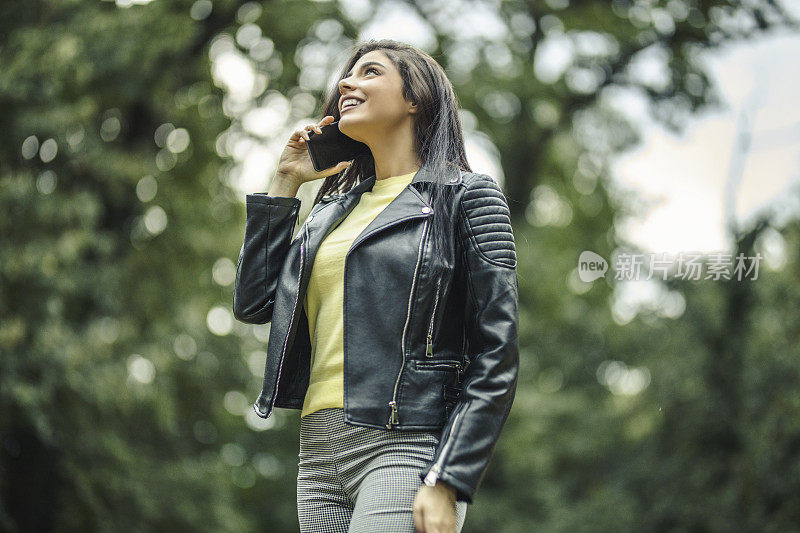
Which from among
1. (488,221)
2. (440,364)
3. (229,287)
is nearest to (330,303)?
(440,364)

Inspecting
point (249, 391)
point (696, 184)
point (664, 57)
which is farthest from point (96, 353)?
point (664, 57)

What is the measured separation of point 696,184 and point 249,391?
6.59m

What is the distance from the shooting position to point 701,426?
10.5 m

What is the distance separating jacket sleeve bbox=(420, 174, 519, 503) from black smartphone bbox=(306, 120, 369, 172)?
463 millimetres

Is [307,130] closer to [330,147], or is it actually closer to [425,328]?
[330,147]

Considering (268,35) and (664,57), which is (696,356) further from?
(268,35)

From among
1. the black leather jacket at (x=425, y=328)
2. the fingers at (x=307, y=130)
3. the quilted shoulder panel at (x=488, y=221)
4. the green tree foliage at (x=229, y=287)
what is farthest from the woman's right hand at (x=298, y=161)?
the green tree foliage at (x=229, y=287)

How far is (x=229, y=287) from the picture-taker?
38.3ft

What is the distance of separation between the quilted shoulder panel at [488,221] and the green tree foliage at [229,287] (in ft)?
11.1

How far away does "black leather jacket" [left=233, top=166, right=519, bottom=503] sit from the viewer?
2.06m

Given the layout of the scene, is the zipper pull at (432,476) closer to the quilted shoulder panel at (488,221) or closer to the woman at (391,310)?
the woman at (391,310)

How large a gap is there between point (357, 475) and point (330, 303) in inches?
16.9

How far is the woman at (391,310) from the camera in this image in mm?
2066

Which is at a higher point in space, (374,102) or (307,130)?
(374,102)
